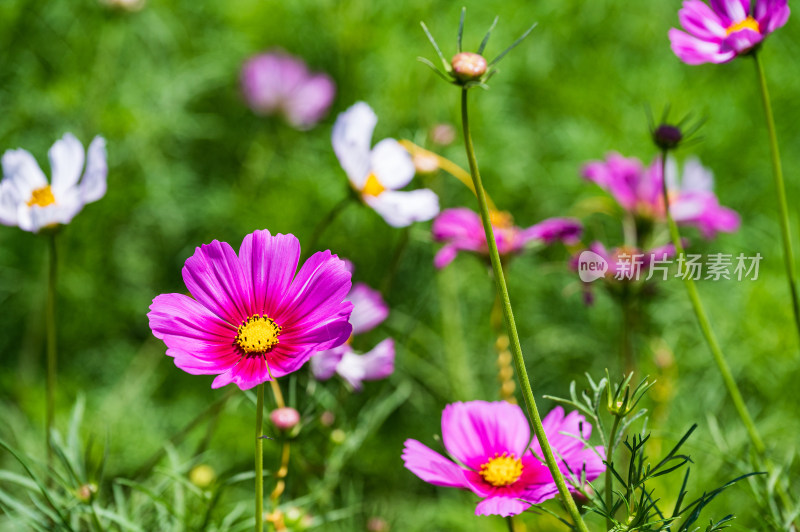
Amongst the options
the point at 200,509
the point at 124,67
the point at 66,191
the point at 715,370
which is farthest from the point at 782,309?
the point at 124,67

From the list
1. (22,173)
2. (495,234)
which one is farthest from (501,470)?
(22,173)

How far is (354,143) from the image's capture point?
0.69m

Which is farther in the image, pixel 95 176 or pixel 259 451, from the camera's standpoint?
pixel 95 176

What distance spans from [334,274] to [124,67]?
1.24 m

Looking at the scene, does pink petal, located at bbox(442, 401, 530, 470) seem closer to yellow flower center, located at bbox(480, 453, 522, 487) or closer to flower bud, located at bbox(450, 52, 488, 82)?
yellow flower center, located at bbox(480, 453, 522, 487)

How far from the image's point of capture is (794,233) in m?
1.20

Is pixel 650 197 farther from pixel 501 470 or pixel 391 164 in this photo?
pixel 501 470

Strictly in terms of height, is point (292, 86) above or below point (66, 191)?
above

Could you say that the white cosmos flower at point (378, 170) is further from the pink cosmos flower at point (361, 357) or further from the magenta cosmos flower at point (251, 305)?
the magenta cosmos flower at point (251, 305)

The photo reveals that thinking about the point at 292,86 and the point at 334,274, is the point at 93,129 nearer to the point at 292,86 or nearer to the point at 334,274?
the point at 292,86

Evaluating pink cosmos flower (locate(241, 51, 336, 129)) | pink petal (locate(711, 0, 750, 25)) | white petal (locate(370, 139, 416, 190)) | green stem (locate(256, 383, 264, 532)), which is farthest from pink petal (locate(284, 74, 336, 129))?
green stem (locate(256, 383, 264, 532))

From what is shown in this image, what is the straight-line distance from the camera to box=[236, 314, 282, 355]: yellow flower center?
43 centimetres

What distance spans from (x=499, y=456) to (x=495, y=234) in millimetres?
236

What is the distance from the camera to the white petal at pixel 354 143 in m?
0.68
